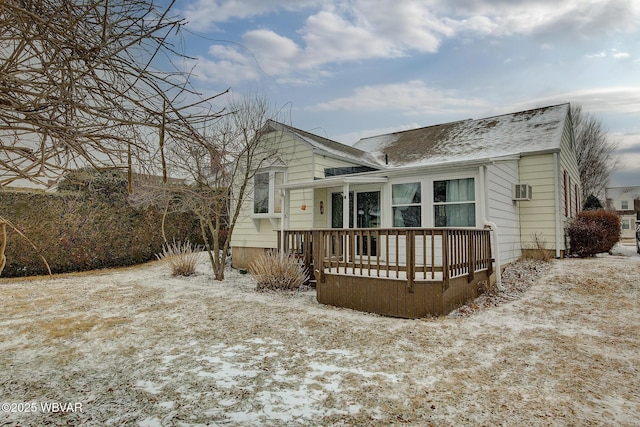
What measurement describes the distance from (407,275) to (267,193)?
19.4 feet

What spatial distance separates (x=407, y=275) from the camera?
17.4 ft

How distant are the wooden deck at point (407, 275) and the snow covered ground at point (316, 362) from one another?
27cm

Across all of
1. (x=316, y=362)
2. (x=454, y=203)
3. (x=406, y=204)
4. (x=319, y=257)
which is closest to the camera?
(x=316, y=362)

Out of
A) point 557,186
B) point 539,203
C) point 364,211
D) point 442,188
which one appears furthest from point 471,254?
point 557,186

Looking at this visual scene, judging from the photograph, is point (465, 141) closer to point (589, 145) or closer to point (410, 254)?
point (410, 254)

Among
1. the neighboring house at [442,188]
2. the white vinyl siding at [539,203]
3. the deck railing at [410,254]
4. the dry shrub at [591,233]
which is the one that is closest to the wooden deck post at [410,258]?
the deck railing at [410,254]

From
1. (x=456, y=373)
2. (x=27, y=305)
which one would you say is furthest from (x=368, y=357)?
(x=27, y=305)

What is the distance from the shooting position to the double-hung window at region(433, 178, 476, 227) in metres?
7.73

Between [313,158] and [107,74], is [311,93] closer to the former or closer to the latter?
[107,74]

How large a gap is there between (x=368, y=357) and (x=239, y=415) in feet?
5.39

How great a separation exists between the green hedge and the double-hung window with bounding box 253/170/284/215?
4.38m

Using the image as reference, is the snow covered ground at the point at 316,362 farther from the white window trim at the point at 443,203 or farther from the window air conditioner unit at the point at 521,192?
the window air conditioner unit at the point at 521,192

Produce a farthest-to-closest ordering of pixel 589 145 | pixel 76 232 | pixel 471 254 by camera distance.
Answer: pixel 589 145, pixel 76 232, pixel 471 254

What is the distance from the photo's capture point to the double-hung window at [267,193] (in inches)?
396
